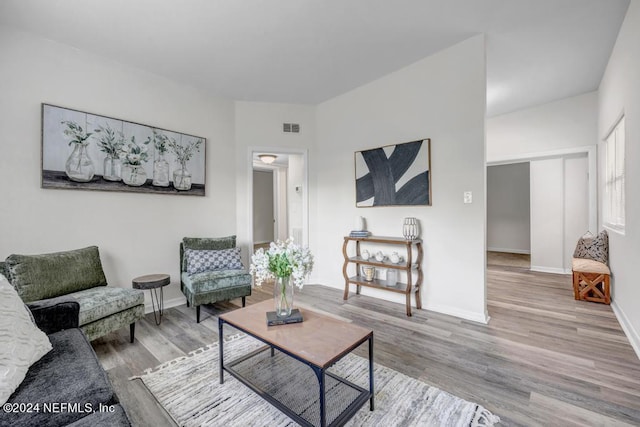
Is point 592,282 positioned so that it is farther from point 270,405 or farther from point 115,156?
point 115,156

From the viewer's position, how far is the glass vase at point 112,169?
2.91m

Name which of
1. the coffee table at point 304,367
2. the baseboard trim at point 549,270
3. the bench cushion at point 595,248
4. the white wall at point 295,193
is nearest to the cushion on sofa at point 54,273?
the coffee table at point 304,367

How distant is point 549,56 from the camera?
3.17 meters

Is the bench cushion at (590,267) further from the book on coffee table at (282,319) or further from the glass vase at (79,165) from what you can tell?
the glass vase at (79,165)

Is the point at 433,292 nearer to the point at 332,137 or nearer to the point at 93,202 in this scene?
the point at 332,137

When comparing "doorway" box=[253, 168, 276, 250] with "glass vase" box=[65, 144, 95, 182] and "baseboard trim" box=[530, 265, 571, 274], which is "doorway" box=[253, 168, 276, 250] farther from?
"baseboard trim" box=[530, 265, 571, 274]

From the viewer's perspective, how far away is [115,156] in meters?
2.98

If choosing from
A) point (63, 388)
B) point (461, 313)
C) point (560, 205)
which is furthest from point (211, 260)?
point (560, 205)

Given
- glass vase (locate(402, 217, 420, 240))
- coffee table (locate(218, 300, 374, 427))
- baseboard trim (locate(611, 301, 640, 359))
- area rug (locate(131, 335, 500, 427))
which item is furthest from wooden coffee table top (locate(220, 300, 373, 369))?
baseboard trim (locate(611, 301, 640, 359))

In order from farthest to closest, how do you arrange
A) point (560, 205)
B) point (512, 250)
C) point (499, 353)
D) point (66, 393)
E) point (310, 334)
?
point (512, 250) → point (560, 205) → point (499, 353) → point (310, 334) → point (66, 393)

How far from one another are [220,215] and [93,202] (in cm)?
146

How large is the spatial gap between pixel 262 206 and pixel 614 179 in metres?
7.35

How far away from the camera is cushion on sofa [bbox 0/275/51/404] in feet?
3.67

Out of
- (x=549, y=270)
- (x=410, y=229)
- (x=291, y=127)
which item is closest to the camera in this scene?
(x=410, y=229)
